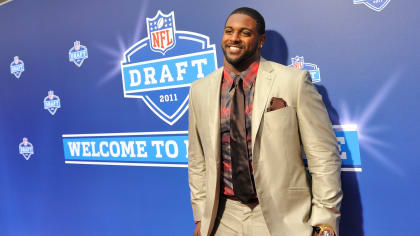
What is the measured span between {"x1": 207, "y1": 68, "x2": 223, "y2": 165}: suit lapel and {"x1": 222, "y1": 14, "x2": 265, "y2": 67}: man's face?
0.13 m

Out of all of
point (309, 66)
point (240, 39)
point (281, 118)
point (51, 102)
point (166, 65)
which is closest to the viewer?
point (281, 118)

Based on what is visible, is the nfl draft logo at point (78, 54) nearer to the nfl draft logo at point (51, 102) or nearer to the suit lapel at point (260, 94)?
the nfl draft logo at point (51, 102)

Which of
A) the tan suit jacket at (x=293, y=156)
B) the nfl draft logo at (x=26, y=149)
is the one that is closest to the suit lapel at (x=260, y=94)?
the tan suit jacket at (x=293, y=156)

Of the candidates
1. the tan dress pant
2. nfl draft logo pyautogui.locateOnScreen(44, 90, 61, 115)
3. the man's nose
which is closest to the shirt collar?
the man's nose

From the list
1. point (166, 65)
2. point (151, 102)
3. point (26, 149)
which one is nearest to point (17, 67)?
point (26, 149)

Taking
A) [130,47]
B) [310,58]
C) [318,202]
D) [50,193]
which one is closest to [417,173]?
[318,202]

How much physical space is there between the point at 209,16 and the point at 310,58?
63 centimetres

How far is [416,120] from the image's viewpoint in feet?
5.20

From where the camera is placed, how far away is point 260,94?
1.50m

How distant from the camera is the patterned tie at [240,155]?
1.49m

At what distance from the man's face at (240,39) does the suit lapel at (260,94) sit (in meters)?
0.09

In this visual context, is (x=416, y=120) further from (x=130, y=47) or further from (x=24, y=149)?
(x=24, y=149)

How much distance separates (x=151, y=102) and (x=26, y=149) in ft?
4.73

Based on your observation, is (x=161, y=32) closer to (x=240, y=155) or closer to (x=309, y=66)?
(x=309, y=66)
